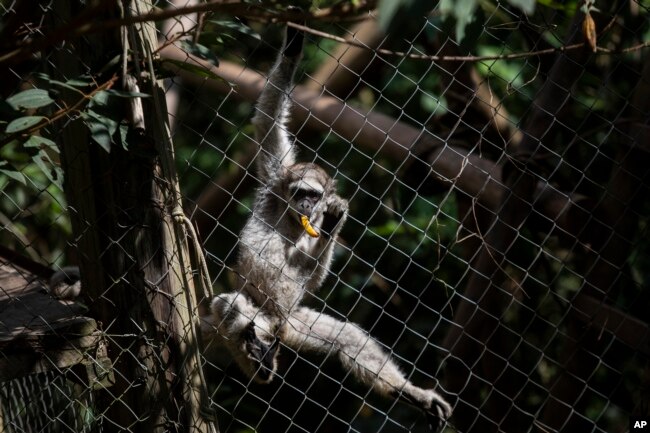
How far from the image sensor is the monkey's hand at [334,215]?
4.80 metres

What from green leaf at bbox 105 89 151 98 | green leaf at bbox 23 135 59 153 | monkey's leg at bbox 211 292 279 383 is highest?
green leaf at bbox 105 89 151 98

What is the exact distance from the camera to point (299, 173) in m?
4.71

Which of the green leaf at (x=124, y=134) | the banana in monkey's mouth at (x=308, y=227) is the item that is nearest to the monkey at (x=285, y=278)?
the banana in monkey's mouth at (x=308, y=227)

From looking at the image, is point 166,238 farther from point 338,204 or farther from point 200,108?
point 200,108

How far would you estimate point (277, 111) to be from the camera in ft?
13.5

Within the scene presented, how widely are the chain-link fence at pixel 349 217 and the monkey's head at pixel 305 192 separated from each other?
9.0 inches

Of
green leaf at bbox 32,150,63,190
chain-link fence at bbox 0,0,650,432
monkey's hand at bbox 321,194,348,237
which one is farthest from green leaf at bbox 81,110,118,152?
monkey's hand at bbox 321,194,348,237

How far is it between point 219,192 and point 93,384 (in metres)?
3.06

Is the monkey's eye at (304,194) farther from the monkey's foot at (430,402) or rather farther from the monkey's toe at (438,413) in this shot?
the monkey's toe at (438,413)

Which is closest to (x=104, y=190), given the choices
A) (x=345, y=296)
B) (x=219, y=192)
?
(x=219, y=192)

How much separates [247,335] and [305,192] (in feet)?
3.40

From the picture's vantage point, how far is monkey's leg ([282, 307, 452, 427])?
14.2 ft

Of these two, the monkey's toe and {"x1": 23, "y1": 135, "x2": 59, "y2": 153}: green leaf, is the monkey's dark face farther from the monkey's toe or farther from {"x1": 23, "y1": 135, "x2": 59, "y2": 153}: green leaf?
{"x1": 23, "y1": 135, "x2": 59, "y2": 153}: green leaf

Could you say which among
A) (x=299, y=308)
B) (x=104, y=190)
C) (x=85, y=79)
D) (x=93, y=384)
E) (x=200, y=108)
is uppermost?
(x=85, y=79)
